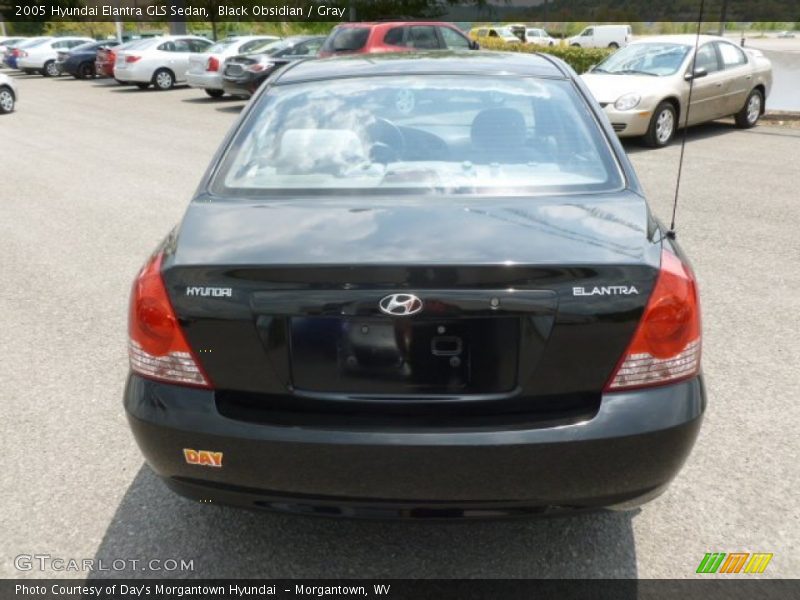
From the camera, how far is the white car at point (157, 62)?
22.8 metres

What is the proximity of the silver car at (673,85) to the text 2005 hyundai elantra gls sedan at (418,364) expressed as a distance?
8.80 metres

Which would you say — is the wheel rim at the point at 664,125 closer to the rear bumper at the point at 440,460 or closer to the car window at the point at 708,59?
the car window at the point at 708,59

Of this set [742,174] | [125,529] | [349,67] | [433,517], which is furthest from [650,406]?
[742,174]

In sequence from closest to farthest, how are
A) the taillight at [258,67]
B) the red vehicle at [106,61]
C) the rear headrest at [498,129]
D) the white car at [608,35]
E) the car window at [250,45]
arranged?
the rear headrest at [498,129], the taillight at [258,67], the car window at [250,45], the red vehicle at [106,61], the white car at [608,35]

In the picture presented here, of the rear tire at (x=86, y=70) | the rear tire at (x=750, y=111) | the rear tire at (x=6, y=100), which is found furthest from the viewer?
the rear tire at (x=86, y=70)

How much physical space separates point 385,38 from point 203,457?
47.9 feet

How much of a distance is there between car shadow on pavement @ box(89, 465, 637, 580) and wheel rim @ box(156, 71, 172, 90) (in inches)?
879

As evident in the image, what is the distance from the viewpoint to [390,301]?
2.16 meters

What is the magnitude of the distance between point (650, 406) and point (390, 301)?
2.66ft

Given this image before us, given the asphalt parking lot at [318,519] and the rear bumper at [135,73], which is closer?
the asphalt parking lot at [318,519]

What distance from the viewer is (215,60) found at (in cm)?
1872

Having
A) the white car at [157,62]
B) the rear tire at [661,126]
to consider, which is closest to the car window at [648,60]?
the rear tire at [661,126]

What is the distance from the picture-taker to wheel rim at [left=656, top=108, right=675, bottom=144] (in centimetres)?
1121

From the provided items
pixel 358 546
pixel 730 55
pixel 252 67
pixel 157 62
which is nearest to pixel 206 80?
pixel 252 67
